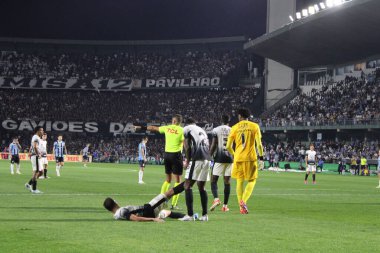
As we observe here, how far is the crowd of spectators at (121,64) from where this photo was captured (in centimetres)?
9312

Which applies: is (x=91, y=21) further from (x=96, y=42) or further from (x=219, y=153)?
(x=219, y=153)

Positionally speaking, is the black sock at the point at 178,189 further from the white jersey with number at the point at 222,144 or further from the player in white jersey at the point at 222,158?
the white jersey with number at the point at 222,144

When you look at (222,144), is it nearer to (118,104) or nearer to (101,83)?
(118,104)

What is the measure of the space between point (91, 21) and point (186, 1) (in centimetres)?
1544

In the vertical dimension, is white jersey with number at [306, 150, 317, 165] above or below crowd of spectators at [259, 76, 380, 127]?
below

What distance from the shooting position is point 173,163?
17.2m

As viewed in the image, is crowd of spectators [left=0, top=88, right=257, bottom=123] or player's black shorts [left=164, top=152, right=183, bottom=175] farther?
crowd of spectators [left=0, top=88, right=257, bottom=123]

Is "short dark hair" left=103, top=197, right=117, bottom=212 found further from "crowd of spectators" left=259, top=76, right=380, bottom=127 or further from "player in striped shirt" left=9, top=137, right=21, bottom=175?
"crowd of spectators" left=259, top=76, right=380, bottom=127

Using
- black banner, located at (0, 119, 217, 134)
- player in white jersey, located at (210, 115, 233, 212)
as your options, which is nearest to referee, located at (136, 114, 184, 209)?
player in white jersey, located at (210, 115, 233, 212)

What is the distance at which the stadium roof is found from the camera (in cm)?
5712

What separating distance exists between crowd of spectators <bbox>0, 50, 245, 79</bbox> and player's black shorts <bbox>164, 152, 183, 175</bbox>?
2897 inches

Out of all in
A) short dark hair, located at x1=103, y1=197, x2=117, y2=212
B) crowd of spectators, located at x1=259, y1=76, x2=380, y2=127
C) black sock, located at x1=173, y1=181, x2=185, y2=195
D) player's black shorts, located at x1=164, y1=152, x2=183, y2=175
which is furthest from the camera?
crowd of spectators, located at x1=259, y1=76, x2=380, y2=127

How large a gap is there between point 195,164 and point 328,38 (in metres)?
54.5

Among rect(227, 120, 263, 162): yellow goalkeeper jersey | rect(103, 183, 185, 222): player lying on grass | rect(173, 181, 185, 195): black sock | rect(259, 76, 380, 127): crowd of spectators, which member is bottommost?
rect(103, 183, 185, 222): player lying on grass
